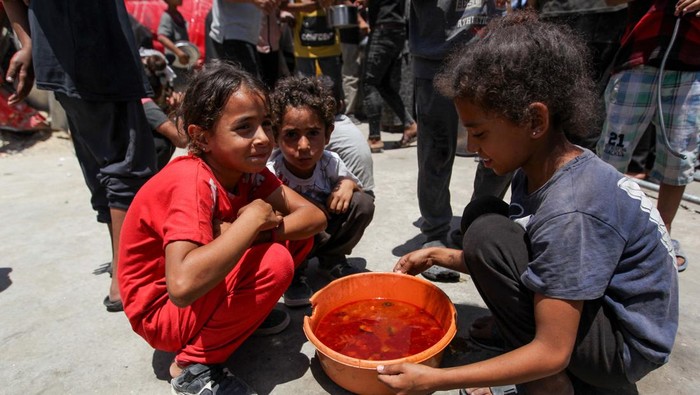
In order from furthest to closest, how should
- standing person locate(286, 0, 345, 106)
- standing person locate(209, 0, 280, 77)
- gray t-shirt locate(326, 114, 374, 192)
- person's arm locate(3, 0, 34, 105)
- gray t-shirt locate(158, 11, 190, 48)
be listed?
gray t-shirt locate(158, 11, 190, 48) < standing person locate(286, 0, 345, 106) < standing person locate(209, 0, 280, 77) < gray t-shirt locate(326, 114, 374, 192) < person's arm locate(3, 0, 34, 105)

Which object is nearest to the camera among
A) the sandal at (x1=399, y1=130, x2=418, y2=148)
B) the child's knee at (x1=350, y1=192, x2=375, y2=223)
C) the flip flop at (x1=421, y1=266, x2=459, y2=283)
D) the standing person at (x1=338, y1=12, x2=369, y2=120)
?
the child's knee at (x1=350, y1=192, x2=375, y2=223)

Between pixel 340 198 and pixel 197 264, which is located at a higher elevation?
pixel 197 264

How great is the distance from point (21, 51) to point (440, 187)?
2.11 m

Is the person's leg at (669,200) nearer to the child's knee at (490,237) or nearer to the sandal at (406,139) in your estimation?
the child's knee at (490,237)

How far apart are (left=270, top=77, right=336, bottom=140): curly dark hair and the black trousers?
3.15 feet

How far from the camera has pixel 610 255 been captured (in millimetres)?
1242

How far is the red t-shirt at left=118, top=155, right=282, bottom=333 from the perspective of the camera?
4.83 ft

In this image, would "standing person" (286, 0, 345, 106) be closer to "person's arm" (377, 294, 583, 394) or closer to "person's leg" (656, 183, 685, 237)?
"person's leg" (656, 183, 685, 237)

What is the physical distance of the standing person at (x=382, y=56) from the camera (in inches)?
189

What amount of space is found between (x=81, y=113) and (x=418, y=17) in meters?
1.69

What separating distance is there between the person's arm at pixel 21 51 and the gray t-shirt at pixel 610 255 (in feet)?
7.36

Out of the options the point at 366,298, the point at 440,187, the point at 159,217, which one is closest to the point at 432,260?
the point at 366,298

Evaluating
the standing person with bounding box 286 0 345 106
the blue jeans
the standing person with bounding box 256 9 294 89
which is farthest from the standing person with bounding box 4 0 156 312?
the blue jeans

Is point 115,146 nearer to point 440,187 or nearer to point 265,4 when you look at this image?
point 440,187
